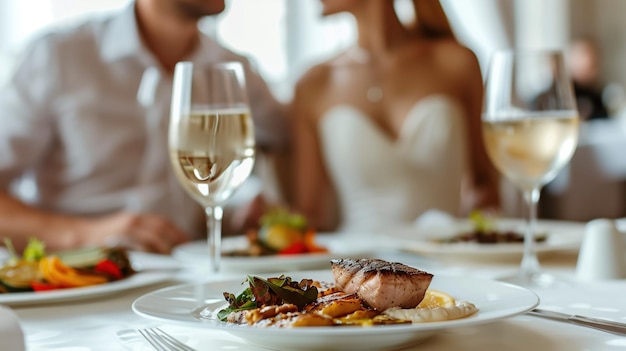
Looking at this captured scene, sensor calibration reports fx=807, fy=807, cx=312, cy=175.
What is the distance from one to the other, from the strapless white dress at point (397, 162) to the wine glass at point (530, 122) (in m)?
1.40

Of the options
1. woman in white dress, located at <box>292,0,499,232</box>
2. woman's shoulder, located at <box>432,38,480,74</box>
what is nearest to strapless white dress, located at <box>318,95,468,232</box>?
woman in white dress, located at <box>292,0,499,232</box>

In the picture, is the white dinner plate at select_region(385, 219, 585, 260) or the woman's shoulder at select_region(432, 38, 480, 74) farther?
the woman's shoulder at select_region(432, 38, 480, 74)

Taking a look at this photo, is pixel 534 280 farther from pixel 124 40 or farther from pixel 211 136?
pixel 124 40

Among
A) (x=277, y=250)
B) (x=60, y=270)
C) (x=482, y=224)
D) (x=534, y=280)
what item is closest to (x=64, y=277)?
(x=60, y=270)

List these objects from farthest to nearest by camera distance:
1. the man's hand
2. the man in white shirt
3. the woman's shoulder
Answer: the woman's shoulder, the man in white shirt, the man's hand

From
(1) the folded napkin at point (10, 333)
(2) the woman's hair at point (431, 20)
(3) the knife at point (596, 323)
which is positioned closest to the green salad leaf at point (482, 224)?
(3) the knife at point (596, 323)

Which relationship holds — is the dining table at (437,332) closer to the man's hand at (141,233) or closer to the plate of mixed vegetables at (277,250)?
the plate of mixed vegetables at (277,250)

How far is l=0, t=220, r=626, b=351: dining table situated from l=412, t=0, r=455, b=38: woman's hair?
1.50m

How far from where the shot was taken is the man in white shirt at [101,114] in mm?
2129

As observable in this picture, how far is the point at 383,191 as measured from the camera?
257 cm

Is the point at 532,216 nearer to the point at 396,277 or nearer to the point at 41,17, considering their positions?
the point at 396,277

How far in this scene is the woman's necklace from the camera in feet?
8.69

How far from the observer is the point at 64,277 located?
0.97 m

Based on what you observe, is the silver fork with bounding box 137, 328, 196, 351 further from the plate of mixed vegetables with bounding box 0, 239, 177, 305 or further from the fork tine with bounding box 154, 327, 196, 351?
the plate of mixed vegetables with bounding box 0, 239, 177, 305
